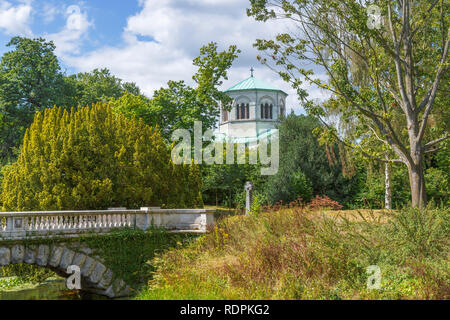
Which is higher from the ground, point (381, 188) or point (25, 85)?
point (25, 85)

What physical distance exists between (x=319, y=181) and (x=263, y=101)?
2508cm

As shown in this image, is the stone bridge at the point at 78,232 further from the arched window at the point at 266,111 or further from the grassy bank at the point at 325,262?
the arched window at the point at 266,111

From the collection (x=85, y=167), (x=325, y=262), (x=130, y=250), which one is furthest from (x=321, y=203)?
(x=85, y=167)

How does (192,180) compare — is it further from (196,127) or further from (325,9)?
(325,9)

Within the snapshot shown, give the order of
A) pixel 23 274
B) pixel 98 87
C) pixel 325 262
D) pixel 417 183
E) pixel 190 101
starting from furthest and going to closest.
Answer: pixel 98 87 < pixel 190 101 < pixel 23 274 < pixel 417 183 < pixel 325 262

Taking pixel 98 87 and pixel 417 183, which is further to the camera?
pixel 98 87

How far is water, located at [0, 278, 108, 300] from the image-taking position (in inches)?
599

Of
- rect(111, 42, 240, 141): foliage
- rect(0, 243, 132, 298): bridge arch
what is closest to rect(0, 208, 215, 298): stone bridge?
rect(0, 243, 132, 298): bridge arch

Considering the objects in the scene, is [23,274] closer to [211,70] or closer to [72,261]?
[72,261]

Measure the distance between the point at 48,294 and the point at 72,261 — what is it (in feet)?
11.3

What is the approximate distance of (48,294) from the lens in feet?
52.3

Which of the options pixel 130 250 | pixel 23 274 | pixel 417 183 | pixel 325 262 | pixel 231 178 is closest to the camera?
pixel 325 262

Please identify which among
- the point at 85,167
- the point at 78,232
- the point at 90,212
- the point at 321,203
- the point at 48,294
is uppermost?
the point at 85,167

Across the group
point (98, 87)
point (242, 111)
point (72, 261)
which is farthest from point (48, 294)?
point (242, 111)
